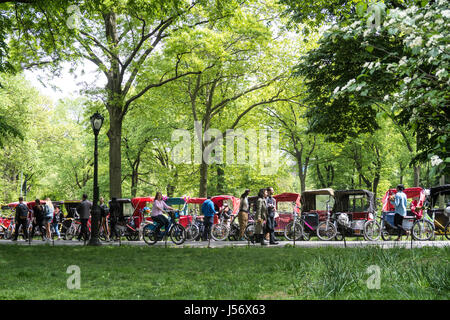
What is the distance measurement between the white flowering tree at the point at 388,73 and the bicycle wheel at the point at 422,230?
8.79ft

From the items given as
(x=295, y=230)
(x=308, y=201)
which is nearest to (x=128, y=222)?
(x=295, y=230)

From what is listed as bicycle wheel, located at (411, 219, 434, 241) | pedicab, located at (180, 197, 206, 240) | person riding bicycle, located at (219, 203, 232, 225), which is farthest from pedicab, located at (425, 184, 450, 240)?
pedicab, located at (180, 197, 206, 240)

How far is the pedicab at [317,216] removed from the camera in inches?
767

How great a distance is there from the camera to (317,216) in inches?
802

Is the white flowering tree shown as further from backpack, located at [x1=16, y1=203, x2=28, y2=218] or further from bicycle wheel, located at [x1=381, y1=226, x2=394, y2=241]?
backpack, located at [x1=16, y1=203, x2=28, y2=218]

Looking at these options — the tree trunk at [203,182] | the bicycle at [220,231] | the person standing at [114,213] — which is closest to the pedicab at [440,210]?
the bicycle at [220,231]

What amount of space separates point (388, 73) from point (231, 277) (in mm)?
9037

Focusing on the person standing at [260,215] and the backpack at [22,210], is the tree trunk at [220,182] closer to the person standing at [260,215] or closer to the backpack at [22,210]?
the backpack at [22,210]

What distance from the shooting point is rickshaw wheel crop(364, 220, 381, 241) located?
60.1 feet

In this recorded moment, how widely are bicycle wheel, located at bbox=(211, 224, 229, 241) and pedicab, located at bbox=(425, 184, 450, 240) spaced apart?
7.88 m

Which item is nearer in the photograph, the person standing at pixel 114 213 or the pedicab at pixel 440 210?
the pedicab at pixel 440 210

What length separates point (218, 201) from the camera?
76.2ft

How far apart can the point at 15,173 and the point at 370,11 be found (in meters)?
53.0
